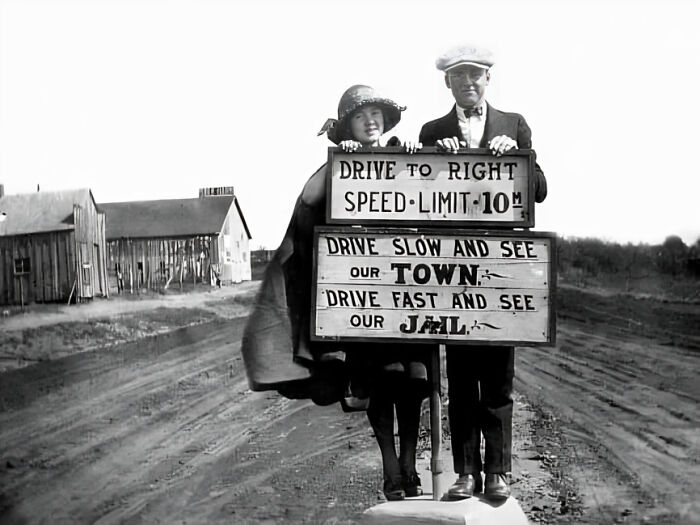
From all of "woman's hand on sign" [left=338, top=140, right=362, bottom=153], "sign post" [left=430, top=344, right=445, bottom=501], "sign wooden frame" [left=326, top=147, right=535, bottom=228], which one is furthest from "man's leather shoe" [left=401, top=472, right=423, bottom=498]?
"woman's hand on sign" [left=338, top=140, right=362, bottom=153]

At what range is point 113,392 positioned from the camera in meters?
4.82

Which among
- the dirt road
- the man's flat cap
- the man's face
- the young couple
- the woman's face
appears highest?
the man's flat cap

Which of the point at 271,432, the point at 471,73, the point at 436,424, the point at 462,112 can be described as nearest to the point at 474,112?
the point at 462,112

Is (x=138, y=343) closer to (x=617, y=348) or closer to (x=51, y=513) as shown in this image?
(x=51, y=513)

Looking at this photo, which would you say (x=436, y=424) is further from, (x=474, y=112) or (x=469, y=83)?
(x=469, y=83)

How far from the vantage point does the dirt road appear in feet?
14.8

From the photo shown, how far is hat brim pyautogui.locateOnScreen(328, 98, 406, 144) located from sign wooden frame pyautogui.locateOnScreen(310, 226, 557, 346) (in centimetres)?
54

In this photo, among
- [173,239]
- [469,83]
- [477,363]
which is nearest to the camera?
[477,363]

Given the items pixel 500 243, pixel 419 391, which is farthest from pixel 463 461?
pixel 500 243

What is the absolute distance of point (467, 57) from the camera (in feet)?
11.2

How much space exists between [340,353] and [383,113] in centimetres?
103

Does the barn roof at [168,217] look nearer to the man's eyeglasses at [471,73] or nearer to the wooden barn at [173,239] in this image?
the wooden barn at [173,239]

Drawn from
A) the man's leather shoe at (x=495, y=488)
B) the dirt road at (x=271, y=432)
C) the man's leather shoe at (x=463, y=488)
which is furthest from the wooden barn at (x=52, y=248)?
the man's leather shoe at (x=495, y=488)

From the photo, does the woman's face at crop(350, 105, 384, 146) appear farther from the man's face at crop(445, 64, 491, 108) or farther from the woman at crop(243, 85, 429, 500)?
the man's face at crop(445, 64, 491, 108)
